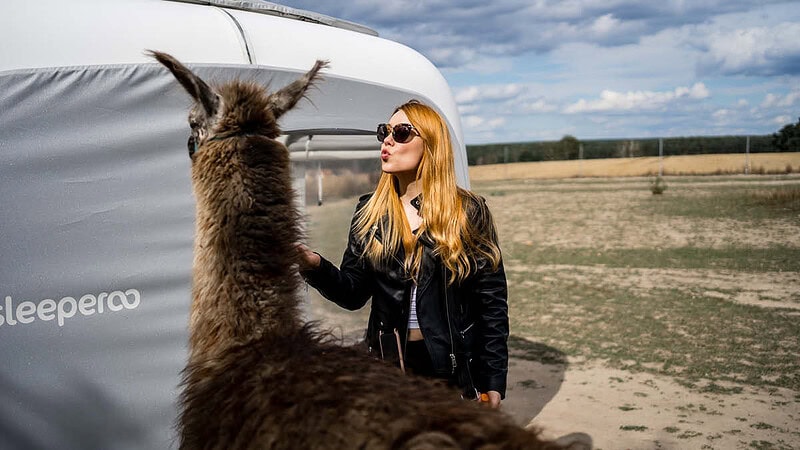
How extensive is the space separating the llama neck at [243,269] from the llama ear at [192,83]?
335mm

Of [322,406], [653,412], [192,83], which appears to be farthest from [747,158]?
[322,406]

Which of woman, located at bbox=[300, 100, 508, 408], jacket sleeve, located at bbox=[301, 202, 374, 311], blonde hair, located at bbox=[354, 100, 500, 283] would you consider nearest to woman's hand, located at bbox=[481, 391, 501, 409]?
woman, located at bbox=[300, 100, 508, 408]

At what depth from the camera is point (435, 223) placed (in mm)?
3236

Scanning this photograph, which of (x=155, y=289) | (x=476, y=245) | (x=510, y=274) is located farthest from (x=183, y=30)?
(x=510, y=274)

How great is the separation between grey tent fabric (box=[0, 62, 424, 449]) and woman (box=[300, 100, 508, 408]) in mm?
1496

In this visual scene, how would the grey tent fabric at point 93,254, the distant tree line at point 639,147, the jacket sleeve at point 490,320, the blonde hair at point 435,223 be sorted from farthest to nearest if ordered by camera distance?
the distant tree line at point 639,147
the grey tent fabric at point 93,254
the jacket sleeve at point 490,320
the blonde hair at point 435,223

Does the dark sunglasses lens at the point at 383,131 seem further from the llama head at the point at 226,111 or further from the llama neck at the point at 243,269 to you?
the llama neck at the point at 243,269

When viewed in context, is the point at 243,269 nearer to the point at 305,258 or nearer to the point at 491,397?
the point at 305,258

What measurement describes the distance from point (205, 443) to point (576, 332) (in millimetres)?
7459

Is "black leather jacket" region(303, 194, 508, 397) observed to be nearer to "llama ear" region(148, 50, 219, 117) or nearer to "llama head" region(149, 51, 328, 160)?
"llama head" region(149, 51, 328, 160)

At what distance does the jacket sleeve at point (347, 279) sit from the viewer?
3262mm

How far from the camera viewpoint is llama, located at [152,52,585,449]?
6.30ft

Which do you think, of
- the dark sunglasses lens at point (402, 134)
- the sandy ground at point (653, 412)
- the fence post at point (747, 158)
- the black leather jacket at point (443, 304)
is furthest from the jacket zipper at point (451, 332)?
the fence post at point (747, 158)

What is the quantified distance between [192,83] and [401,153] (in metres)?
1.02
